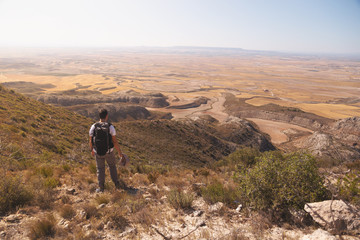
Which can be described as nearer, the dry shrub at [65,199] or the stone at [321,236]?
the stone at [321,236]

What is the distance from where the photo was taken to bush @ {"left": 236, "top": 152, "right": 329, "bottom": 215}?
4.58m

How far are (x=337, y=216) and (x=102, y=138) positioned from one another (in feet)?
19.5

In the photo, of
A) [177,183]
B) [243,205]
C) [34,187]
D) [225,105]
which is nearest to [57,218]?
[34,187]

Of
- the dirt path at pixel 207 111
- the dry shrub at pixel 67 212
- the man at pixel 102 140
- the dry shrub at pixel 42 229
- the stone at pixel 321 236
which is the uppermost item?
the man at pixel 102 140

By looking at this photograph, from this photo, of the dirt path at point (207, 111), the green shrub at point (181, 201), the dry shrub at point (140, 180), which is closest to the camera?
the green shrub at point (181, 201)

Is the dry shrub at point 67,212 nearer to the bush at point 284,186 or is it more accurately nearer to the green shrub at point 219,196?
the green shrub at point 219,196

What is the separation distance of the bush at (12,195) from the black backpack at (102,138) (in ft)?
6.33

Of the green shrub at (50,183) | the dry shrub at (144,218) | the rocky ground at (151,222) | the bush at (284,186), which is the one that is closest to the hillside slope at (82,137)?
the green shrub at (50,183)

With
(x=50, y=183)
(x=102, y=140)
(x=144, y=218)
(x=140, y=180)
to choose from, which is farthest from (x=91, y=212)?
(x=140, y=180)

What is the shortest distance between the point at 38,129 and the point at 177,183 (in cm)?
1255

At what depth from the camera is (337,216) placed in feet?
12.9

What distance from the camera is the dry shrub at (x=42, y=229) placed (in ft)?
12.4

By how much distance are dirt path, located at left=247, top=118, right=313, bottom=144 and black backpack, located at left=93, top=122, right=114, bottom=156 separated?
5196cm

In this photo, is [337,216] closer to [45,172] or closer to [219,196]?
[219,196]
